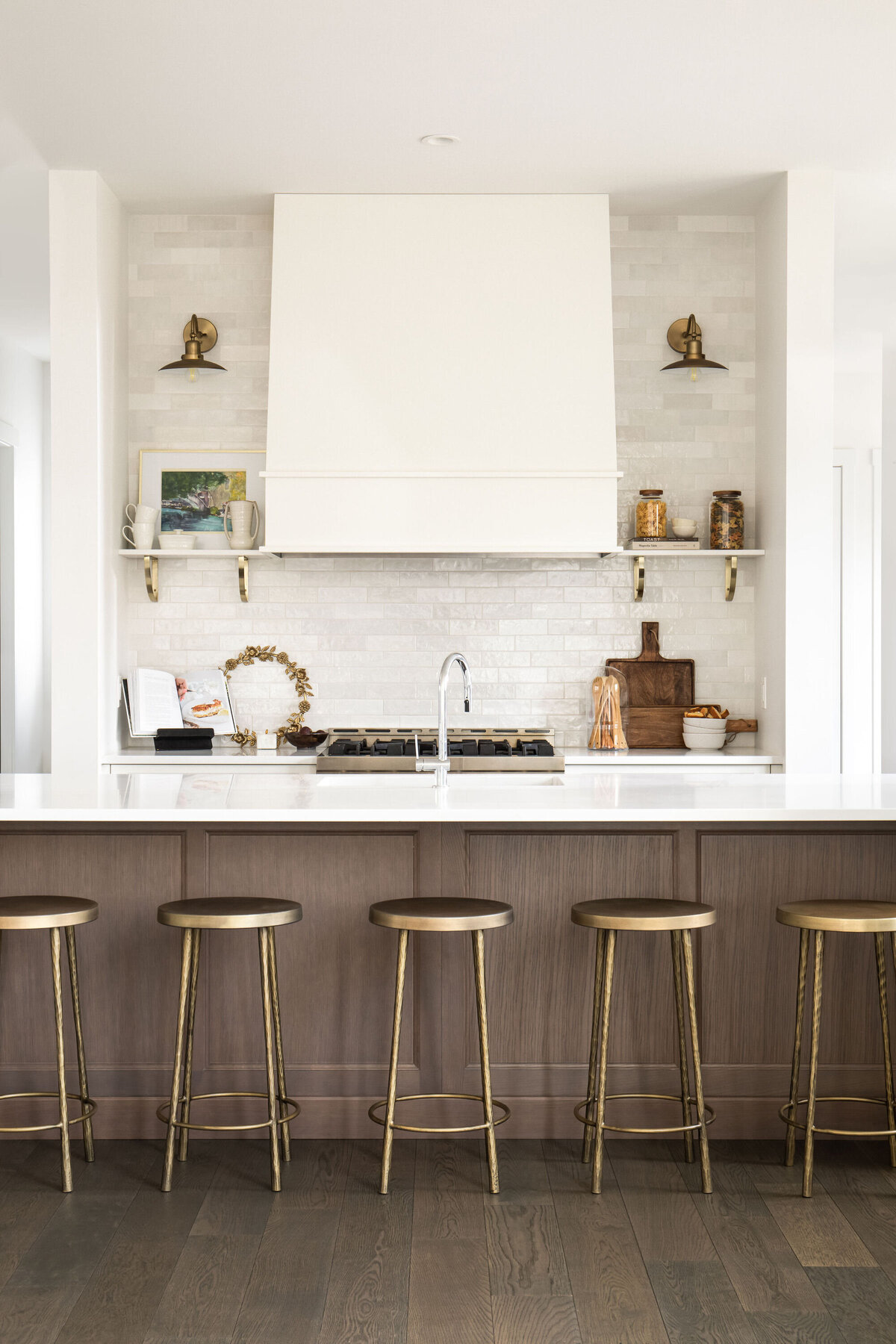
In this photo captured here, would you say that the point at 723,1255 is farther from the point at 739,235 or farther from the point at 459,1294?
the point at 739,235

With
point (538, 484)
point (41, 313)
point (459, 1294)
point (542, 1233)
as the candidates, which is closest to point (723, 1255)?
point (542, 1233)

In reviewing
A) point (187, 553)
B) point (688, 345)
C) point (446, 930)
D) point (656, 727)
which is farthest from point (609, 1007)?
point (688, 345)

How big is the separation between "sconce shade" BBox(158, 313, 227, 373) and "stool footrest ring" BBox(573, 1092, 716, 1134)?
3.29 meters

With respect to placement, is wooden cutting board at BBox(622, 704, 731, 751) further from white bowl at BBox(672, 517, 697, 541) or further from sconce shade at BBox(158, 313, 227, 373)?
sconce shade at BBox(158, 313, 227, 373)

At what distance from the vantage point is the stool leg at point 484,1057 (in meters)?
2.95

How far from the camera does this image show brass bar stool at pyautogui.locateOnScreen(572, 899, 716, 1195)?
9.57 ft

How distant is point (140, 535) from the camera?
16.4 ft

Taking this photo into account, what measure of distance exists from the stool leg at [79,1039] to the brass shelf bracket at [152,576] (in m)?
2.17

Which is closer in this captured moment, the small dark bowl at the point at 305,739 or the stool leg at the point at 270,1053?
the stool leg at the point at 270,1053

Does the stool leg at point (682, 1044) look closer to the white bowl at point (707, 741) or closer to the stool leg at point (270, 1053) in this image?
the stool leg at point (270, 1053)

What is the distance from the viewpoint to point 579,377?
479cm

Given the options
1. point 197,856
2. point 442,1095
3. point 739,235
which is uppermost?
point 739,235

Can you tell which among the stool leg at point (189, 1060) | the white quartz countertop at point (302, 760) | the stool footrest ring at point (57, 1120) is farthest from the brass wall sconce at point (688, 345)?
the stool footrest ring at point (57, 1120)

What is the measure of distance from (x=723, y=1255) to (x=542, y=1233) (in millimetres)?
399
